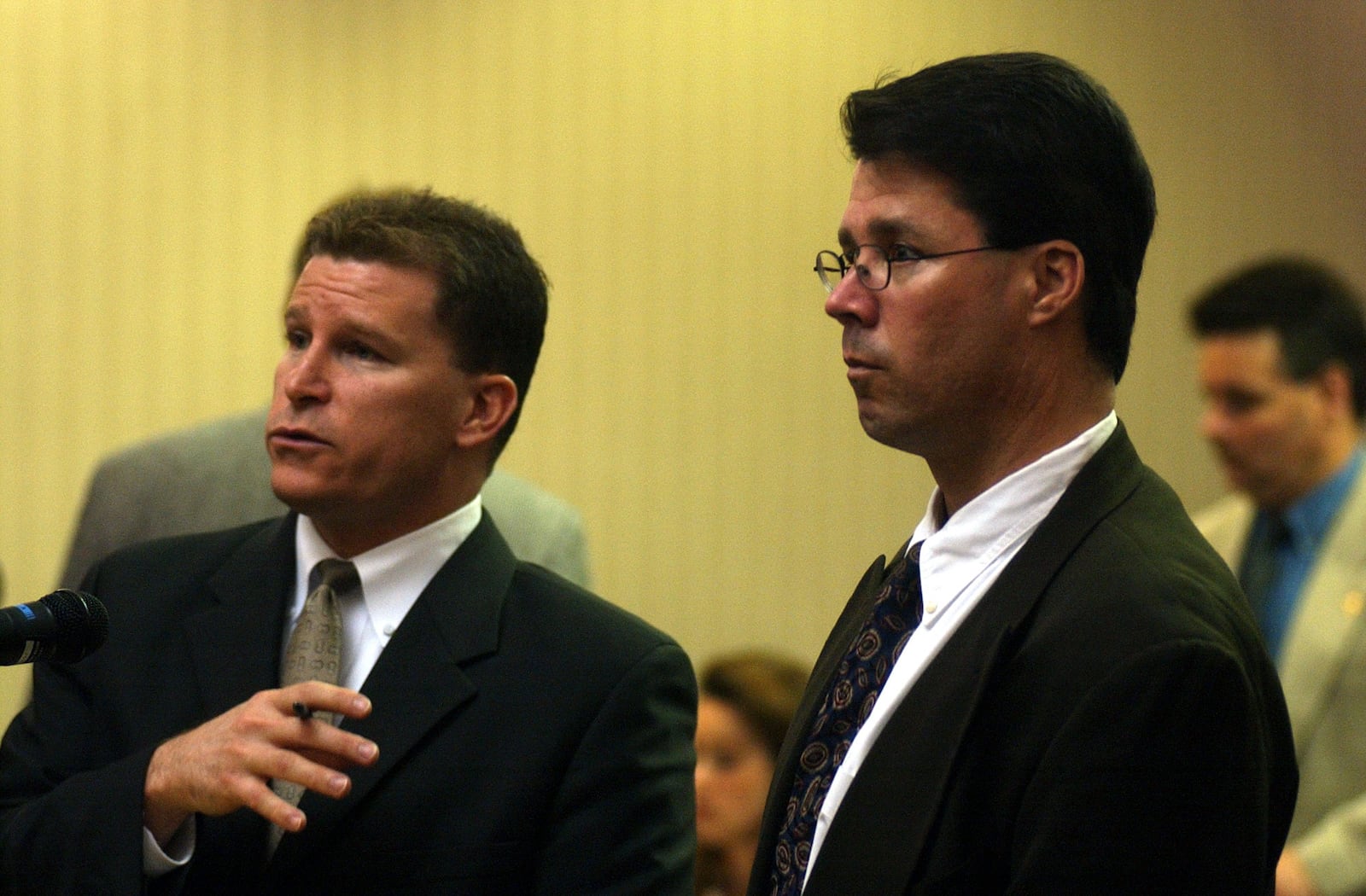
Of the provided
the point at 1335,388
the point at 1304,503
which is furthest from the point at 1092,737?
the point at 1335,388

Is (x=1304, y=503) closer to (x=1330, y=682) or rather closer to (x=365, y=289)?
(x=1330, y=682)

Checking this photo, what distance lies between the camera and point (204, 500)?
2621 millimetres

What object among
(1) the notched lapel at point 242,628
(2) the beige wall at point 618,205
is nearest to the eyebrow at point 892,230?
(1) the notched lapel at point 242,628

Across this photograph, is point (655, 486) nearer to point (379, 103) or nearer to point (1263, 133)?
point (379, 103)

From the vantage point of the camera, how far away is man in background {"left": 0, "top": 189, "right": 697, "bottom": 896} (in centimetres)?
171

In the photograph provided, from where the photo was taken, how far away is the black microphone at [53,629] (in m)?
1.38

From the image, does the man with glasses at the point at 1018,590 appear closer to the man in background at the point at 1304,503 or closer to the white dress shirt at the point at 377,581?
the white dress shirt at the point at 377,581

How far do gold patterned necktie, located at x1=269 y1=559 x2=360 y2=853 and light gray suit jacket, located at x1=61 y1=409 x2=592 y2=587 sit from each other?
2.26ft

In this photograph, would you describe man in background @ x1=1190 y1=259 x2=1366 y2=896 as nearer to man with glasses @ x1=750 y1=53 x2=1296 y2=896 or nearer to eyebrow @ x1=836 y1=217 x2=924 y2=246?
man with glasses @ x1=750 y1=53 x2=1296 y2=896

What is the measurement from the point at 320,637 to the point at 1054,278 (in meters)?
0.92

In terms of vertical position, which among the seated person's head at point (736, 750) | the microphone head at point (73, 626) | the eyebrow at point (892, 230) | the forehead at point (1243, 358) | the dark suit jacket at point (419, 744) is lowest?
the seated person's head at point (736, 750)

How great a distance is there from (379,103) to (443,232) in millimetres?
2494

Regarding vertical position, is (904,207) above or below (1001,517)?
above

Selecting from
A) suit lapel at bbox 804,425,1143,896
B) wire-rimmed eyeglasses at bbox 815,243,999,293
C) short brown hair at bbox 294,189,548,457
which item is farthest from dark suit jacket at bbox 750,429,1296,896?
short brown hair at bbox 294,189,548,457
